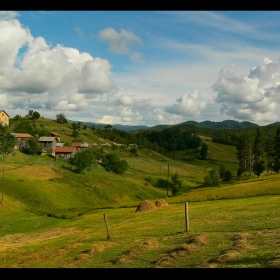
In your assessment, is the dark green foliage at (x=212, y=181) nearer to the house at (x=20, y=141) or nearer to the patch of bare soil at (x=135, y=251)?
the house at (x=20, y=141)

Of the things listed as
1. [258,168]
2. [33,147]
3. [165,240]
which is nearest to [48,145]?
[33,147]

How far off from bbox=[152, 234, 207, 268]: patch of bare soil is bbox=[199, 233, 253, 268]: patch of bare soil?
106 inches

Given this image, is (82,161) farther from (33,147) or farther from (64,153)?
(33,147)

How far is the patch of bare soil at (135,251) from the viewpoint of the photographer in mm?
25125

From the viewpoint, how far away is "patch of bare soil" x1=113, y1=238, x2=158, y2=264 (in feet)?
82.4

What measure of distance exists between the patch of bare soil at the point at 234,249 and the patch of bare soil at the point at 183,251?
269 cm

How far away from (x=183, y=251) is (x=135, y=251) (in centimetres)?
467

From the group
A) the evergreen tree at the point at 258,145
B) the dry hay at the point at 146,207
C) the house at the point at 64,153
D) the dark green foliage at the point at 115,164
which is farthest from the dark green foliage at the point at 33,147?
the evergreen tree at the point at 258,145

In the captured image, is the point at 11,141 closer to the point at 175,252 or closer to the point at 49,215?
the point at 49,215

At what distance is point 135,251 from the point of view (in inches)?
1065

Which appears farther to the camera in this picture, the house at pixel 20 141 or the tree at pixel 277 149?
the house at pixel 20 141
